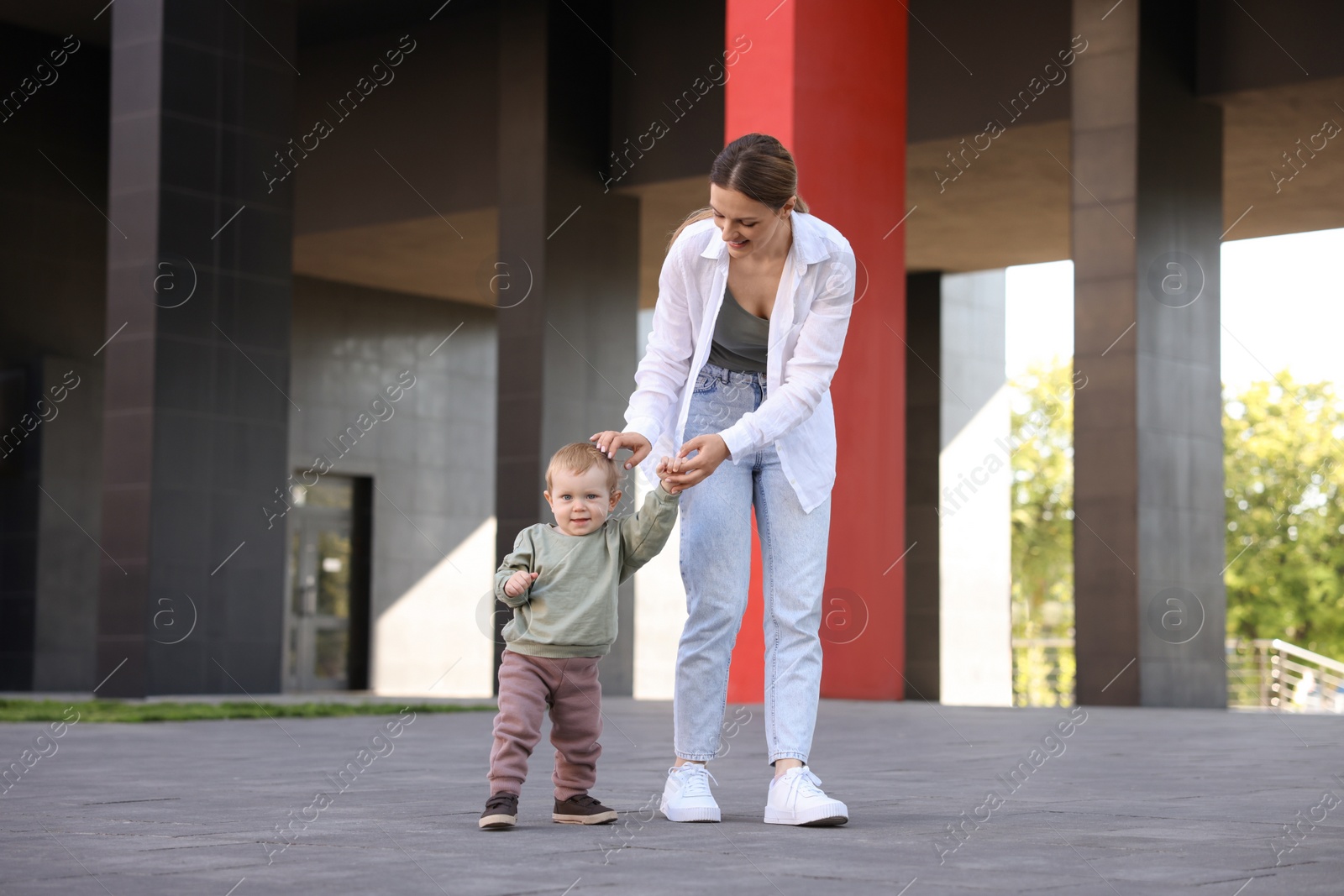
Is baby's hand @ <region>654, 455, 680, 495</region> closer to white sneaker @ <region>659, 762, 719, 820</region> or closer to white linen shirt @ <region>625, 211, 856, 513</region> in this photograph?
white linen shirt @ <region>625, 211, 856, 513</region>

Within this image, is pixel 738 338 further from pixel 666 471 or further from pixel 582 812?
pixel 582 812

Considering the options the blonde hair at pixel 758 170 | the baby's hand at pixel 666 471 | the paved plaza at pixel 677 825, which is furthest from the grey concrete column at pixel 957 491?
the baby's hand at pixel 666 471

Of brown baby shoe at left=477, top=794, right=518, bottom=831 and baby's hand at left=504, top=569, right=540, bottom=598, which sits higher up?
baby's hand at left=504, top=569, right=540, bottom=598

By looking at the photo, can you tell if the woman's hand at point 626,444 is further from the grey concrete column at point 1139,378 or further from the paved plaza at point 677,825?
the grey concrete column at point 1139,378

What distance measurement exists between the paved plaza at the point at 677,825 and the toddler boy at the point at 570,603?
224 millimetres

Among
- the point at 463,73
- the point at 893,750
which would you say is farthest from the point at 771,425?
the point at 463,73

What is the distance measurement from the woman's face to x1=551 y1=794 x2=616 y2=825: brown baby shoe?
1.40m

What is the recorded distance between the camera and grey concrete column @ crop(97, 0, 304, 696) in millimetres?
12047

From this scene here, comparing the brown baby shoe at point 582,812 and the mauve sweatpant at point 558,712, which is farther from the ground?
the mauve sweatpant at point 558,712

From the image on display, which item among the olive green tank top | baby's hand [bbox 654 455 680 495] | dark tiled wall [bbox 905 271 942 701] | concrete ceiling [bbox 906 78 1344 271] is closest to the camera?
baby's hand [bbox 654 455 680 495]

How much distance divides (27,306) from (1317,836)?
50.7 ft

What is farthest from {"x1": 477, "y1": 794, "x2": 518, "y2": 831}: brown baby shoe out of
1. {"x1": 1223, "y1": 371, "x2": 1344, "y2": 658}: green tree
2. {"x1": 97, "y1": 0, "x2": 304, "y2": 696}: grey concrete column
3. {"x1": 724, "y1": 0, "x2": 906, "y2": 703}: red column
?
{"x1": 1223, "y1": 371, "x2": 1344, "y2": 658}: green tree

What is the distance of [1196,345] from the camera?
41.3 feet

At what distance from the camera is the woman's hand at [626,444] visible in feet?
12.6
